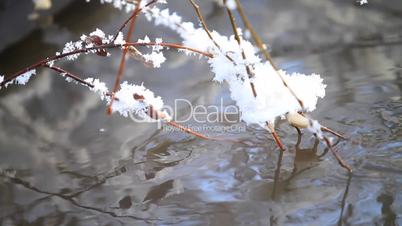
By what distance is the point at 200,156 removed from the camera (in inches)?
41.2

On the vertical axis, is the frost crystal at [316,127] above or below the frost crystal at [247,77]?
below

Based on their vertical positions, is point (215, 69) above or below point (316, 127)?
above

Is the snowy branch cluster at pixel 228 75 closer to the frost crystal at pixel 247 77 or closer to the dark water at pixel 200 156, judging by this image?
the frost crystal at pixel 247 77

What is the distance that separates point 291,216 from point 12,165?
0.63 m

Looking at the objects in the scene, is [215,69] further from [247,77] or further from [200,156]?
[200,156]

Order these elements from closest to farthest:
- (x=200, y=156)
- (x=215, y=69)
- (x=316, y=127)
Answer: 1. (x=316, y=127)
2. (x=215, y=69)
3. (x=200, y=156)

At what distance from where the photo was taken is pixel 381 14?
169 cm

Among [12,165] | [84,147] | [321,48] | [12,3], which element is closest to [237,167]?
[84,147]

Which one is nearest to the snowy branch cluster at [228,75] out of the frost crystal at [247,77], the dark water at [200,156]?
the frost crystal at [247,77]

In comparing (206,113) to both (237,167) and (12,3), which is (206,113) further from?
(12,3)

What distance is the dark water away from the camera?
35.3 inches

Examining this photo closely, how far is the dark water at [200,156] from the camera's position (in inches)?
35.3

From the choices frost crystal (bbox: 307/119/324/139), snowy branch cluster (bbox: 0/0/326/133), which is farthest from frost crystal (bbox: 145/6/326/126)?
frost crystal (bbox: 307/119/324/139)

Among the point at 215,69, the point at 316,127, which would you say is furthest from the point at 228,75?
the point at 316,127
